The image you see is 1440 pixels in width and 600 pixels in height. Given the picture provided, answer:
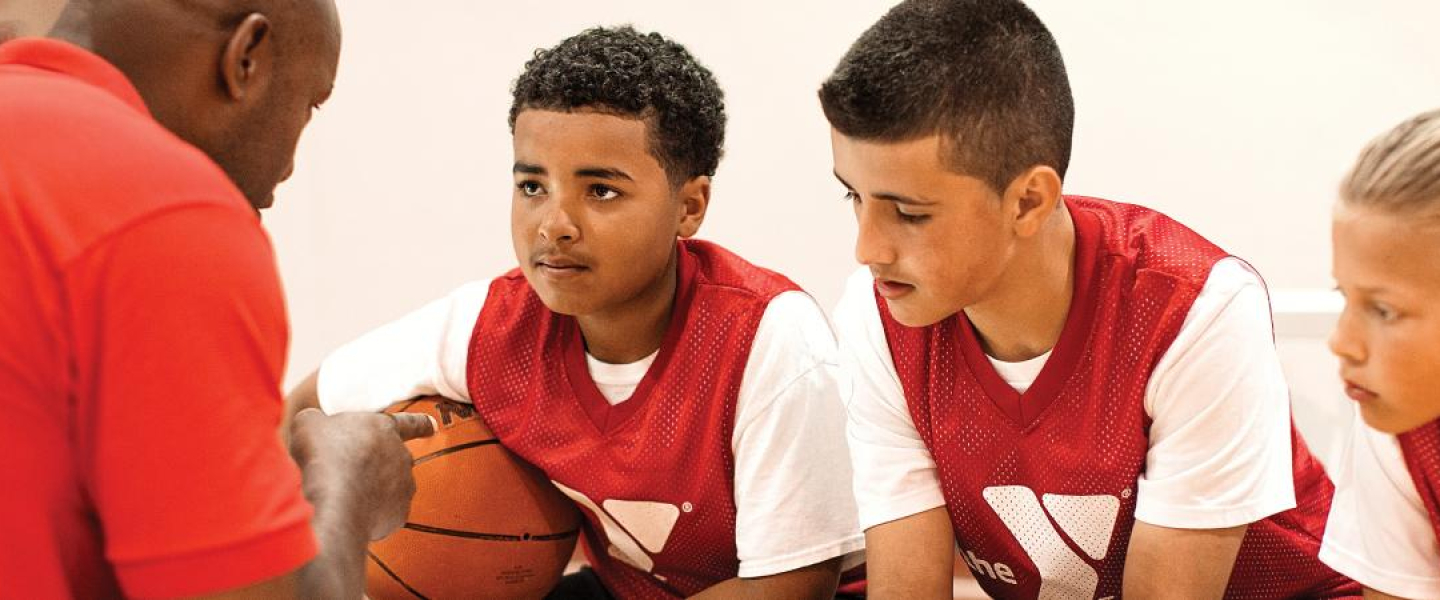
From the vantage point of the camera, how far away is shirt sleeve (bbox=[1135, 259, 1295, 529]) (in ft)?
4.69

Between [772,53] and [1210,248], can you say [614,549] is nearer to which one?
[1210,248]

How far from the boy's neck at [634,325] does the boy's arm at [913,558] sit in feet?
1.27

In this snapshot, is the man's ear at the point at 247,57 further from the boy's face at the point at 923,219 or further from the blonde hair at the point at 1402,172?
the blonde hair at the point at 1402,172

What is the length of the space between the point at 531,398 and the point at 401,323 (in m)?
0.25

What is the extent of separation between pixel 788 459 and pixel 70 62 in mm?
975

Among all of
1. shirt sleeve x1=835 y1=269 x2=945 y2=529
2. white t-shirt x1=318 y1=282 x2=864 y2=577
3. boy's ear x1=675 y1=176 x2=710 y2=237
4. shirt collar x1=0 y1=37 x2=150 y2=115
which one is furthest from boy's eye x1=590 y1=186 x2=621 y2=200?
shirt collar x1=0 y1=37 x2=150 y2=115

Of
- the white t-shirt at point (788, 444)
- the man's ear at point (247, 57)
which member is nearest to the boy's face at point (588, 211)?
the white t-shirt at point (788, 444)

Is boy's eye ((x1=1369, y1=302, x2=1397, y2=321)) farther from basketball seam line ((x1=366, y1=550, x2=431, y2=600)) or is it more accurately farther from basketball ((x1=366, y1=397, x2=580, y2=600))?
basketball seam line ((x1=366, y1=550, x2=431, y2=600))

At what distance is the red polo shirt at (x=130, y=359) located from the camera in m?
0.82

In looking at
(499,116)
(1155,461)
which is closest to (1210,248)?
(1155,461)

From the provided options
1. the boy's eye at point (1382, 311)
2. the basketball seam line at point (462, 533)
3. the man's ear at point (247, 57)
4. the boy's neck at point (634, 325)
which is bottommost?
the basketball seam line at point (462, 533)

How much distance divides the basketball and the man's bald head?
0.68m

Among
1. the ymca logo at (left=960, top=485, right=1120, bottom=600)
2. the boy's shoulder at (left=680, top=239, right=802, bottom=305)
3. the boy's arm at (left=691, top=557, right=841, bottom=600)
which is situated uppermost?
the boy's shoulder at (left=680, top=239, right=802, bottom=305)

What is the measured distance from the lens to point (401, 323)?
1956mm
